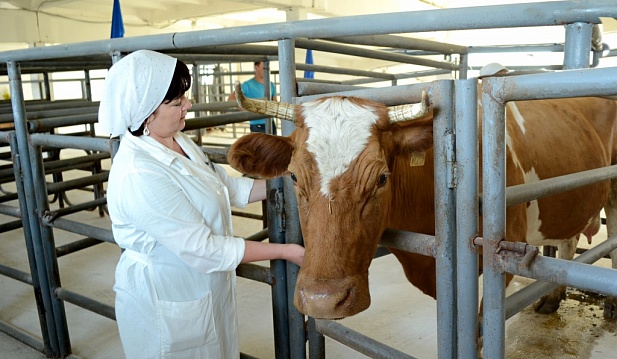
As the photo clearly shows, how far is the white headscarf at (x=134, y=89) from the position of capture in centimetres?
173

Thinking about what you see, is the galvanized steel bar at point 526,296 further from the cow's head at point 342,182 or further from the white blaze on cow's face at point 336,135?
the white blaze on cow's face at point 336,135

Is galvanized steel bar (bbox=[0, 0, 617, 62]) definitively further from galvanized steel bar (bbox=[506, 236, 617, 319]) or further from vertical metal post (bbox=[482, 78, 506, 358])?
galvanized steel bar (bbox=[506, 236, 617, 319])

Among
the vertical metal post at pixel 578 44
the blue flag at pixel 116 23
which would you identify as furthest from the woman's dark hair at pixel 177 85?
the blue flag at pixel 116 23

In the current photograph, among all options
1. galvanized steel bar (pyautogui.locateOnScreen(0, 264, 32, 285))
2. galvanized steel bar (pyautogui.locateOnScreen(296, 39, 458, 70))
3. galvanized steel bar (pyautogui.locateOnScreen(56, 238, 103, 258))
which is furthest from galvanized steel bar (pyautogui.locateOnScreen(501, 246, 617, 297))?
galvanized steel bar (pyautogui.locateOnScreen(0, 264, 32, 285))

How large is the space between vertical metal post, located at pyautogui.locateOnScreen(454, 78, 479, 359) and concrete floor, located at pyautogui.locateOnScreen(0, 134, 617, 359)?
1.58 m

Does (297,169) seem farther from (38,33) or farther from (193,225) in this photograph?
(38,33)

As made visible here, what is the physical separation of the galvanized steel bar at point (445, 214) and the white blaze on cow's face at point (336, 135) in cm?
21

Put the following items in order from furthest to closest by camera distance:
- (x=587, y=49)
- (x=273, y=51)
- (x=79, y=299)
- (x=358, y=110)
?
(x=273, y=51), (x=79, y=299), (x=587, y=49), (x=358, y=110)

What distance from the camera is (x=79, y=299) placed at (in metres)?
2.64

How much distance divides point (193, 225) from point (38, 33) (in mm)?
12995

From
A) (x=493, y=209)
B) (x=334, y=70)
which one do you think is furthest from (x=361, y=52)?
(x=493, y=209)

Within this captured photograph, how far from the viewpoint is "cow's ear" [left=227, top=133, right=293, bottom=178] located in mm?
1665

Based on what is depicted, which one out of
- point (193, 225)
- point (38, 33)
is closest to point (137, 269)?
point (193, 225)

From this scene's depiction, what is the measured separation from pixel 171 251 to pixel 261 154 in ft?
1.48
